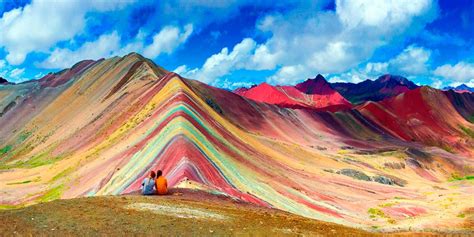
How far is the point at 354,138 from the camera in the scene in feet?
438

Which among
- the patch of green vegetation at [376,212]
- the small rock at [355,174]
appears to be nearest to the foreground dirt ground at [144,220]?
the patch of green vegetation at [376,212]

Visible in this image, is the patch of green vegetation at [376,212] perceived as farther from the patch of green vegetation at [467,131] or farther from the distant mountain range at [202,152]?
the patch of green vegetation at [467,131]

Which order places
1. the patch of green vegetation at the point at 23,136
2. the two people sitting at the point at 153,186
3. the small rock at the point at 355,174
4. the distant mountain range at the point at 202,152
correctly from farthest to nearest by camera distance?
the patch of green vegetation at the point at 23,136 < the small rock at the point at 355,174 < the distant mountain range at the point at 202,152 < the two people sitting at the point at 153,186

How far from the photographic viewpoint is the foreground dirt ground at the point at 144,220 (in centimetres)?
1647

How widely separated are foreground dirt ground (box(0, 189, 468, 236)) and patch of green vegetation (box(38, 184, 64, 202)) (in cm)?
2633

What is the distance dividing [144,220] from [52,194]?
32.9 metres

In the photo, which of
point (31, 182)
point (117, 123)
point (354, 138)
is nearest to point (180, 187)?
point (31, 182)

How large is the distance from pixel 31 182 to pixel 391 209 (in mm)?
41235

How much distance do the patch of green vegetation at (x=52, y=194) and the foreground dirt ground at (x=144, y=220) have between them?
26.3 metres

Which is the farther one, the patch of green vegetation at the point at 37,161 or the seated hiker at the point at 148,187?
the patch of green vegetation at the point at 37,161

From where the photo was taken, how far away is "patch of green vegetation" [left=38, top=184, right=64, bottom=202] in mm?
45594

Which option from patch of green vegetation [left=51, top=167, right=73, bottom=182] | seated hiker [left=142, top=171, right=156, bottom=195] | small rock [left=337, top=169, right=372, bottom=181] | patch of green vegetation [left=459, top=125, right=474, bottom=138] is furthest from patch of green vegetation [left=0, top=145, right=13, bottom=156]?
patch of green vegetation [left=459, top=125, right=474, bottom=138]

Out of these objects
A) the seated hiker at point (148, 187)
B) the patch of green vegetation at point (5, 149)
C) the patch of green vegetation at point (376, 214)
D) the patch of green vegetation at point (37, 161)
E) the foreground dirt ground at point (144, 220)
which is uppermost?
the patch of green vegetation at point (5, 149)

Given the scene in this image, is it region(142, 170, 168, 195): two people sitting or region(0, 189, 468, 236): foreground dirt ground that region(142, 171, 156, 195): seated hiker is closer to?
region(142, 170, 168, 195): two people sitting
